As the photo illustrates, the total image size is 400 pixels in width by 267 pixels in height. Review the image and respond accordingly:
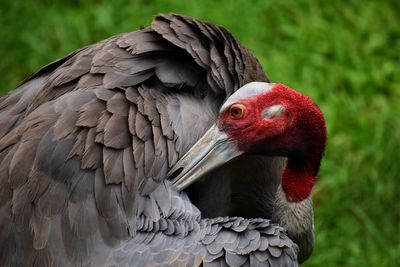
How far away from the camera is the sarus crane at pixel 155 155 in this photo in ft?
12.2

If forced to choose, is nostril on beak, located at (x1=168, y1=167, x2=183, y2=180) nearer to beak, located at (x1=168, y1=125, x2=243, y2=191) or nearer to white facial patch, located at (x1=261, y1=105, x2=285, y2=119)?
beak, located at (x1=168, y1=125, x2=243, y2=191)

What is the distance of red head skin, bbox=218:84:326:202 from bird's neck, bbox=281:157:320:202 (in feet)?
0.14

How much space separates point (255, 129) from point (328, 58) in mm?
2841

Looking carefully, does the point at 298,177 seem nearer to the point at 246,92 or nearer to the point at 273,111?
the point at 273,111

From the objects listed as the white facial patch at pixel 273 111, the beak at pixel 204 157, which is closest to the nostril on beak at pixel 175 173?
the beak at pixel 204 157

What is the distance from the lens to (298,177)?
13.8 ft

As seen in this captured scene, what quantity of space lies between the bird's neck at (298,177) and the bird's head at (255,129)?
4.9 inches

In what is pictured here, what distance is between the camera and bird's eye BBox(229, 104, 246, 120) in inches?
155

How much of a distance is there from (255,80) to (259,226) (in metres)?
0.74

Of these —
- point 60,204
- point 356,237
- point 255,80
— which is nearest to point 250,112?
point 255,80

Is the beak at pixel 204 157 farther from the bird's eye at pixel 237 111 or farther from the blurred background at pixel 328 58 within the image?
the blurred background at pixel 328 58

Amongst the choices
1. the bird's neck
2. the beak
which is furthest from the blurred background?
the beak

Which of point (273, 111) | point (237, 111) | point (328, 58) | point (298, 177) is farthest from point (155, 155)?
point (328, 58)

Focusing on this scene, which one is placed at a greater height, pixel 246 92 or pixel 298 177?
pixel 246 92
